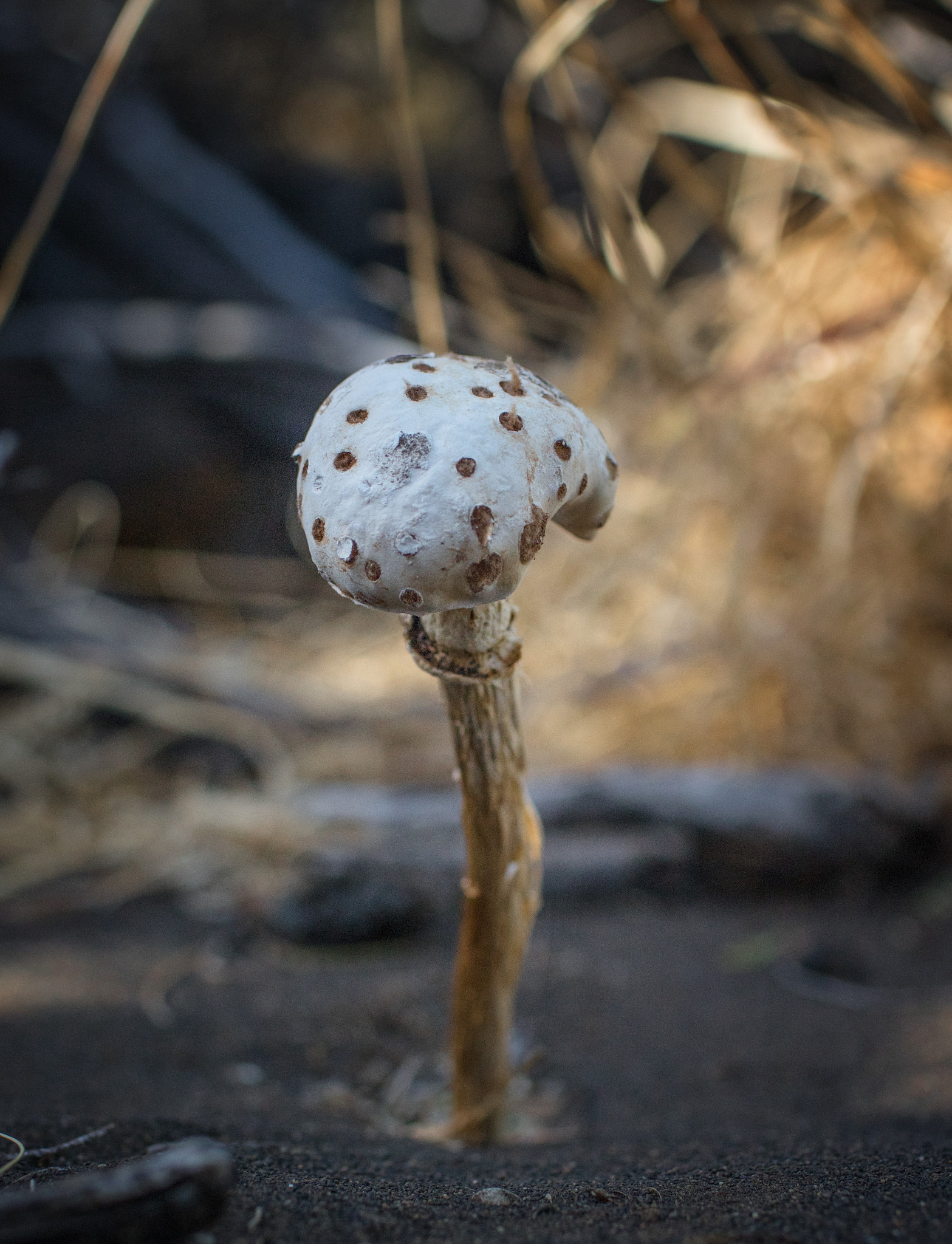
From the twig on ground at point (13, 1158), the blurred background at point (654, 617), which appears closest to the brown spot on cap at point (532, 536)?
the twig on ground at point (13, 1158)

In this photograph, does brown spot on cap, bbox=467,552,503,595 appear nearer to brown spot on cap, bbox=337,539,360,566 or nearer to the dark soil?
brown spot on cap, bbox=337,539,360,566

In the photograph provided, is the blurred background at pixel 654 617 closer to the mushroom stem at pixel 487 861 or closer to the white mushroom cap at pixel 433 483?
the mushroom stem at pixel 487 861

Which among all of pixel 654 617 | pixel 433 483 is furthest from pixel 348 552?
pixel 654 617

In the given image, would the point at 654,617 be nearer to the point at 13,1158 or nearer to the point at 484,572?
the point at 484,572

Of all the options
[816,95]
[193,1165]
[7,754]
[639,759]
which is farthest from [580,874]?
[816,95]

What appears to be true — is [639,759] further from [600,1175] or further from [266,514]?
[266,514]

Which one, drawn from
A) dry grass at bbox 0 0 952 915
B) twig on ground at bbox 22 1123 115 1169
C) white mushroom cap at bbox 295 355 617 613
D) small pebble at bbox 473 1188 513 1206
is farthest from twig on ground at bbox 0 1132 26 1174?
dry grass at bbox 0 0 952 915
